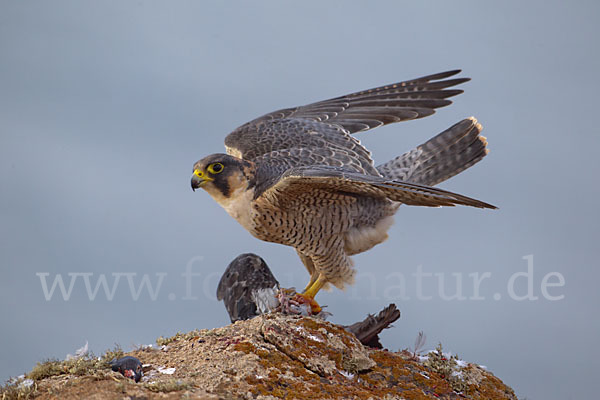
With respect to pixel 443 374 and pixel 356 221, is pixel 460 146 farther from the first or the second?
pixel 443 374

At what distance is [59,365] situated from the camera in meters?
4.53

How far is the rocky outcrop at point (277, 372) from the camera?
409 cm

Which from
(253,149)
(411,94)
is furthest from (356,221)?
(411,94)

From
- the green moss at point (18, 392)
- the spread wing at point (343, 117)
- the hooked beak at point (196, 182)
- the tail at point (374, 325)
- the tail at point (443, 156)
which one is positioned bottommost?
the green moss at point (18, 392)

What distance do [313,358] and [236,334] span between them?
635 millimetres

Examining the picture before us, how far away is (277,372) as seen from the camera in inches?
174

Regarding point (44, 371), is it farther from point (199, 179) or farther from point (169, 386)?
point (199, 179)

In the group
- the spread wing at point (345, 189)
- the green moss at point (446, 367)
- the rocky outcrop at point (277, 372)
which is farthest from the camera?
the green moss at point (446, 367)

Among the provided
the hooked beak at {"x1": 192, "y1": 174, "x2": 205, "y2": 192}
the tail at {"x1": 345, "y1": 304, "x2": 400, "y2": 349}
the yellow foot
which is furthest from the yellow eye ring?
the tail at {"x1": 345, "y1": 304, "x2": 400, "y2": 349}

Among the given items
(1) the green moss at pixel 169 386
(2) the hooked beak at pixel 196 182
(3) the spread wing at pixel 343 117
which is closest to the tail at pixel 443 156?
(3) the spread wing at pixel 343 117

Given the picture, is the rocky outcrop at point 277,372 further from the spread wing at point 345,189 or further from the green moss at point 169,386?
A: the spread wing at point 345,189

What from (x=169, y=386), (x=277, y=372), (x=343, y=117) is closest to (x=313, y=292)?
(x=277, y=372)

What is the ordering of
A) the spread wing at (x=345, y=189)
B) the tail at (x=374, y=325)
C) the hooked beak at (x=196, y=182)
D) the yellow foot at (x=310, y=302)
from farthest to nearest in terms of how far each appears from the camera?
1. the yellow foot at (x=310, y=302)
2. the hooked beak at (x=196, y=182)
3. the tail at (x=374, y=325)
4. the spread wing at (x=345, y=189)

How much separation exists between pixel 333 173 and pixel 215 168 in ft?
3.57
